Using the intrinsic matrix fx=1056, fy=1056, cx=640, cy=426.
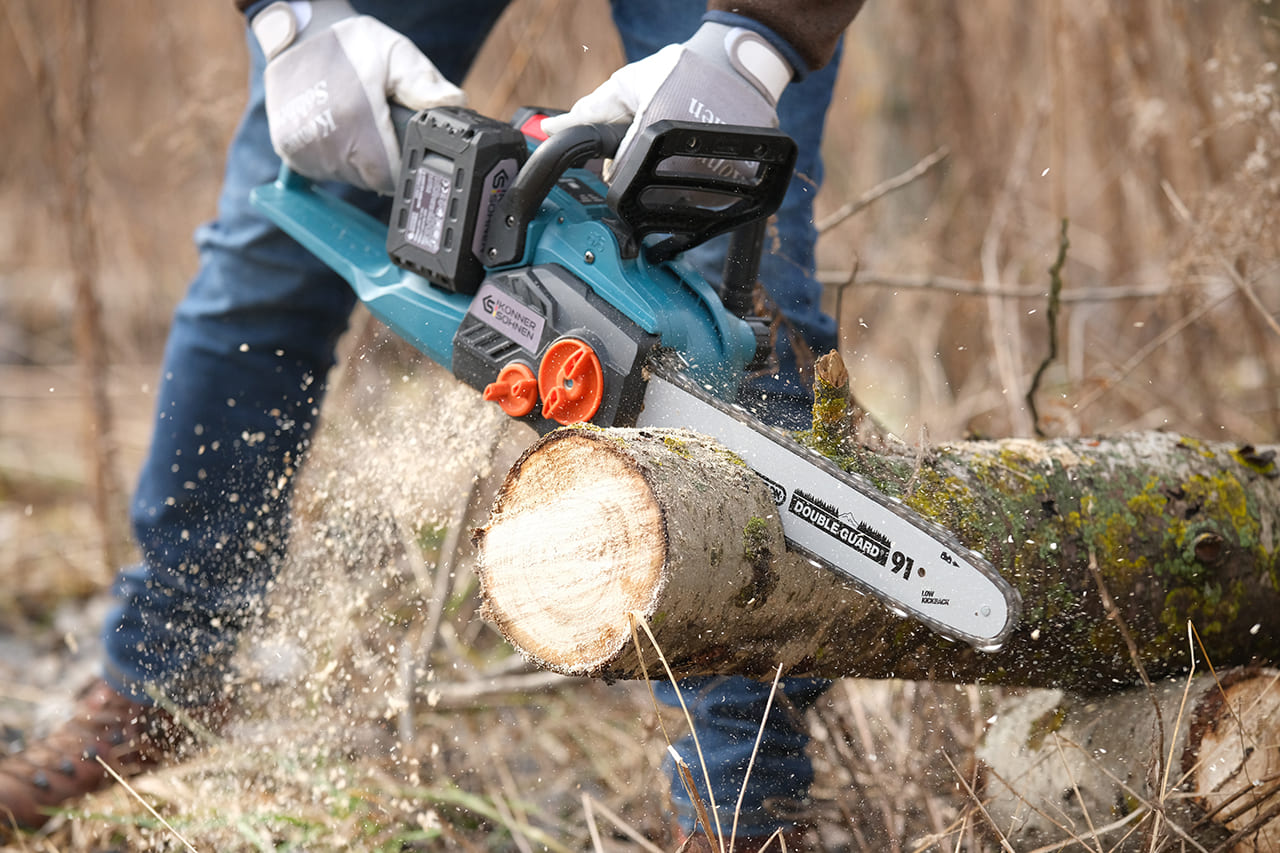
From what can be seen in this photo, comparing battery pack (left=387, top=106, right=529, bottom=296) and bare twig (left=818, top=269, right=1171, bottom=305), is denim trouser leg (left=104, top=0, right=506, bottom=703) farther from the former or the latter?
bare twig (left=818, top=269, right=1171, bottom=305)

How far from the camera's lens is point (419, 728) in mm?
2490

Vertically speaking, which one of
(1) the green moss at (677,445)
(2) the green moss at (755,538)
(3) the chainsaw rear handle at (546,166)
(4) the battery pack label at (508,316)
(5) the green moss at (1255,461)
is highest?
(3) the chainsaw rear handle at (546,166)

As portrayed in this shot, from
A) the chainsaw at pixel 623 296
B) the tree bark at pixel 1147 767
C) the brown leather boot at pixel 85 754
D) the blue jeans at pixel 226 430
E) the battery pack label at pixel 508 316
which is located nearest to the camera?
the chainsaw at pixel 623 296

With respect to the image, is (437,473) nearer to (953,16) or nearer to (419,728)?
(419,728)

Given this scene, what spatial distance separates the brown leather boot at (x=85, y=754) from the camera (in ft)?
7.00

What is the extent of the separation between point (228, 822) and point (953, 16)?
3.97 meters

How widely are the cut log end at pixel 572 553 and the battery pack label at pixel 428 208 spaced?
2.11 ft

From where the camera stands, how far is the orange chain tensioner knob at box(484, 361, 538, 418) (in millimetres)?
1649

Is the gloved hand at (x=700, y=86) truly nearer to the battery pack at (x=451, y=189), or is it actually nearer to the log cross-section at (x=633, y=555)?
the battery pack at (x=451, y=189)

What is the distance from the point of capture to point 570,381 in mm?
1582

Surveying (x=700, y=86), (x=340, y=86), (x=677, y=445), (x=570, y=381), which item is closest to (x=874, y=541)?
(x=677, y=445)

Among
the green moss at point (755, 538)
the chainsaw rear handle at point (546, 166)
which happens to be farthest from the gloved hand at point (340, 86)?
the green moss at point (755, 538)

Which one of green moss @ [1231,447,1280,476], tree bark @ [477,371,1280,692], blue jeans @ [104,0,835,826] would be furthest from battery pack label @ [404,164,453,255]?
green moss @ [1231,447,1280,476]

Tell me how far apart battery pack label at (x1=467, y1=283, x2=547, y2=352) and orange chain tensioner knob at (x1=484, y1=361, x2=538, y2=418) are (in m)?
0.04
